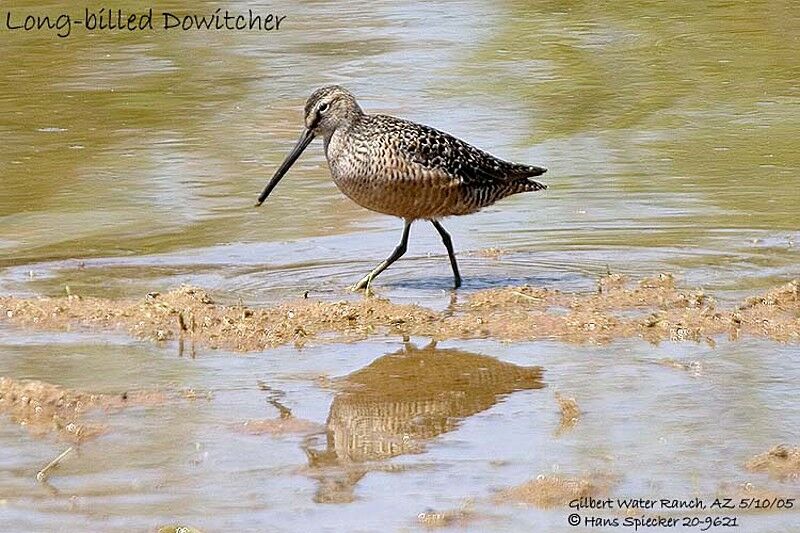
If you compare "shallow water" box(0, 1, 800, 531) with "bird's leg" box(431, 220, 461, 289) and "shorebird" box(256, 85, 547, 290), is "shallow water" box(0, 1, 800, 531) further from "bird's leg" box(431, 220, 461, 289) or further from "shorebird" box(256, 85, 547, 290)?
"shorebird" box(256, 85, 547, 290)

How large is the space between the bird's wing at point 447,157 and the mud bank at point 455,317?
796mm

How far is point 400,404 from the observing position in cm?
567

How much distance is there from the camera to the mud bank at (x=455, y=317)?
6484 millimetres

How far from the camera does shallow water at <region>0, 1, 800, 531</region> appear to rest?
492 centimetres

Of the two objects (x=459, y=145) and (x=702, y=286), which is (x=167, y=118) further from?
(x=702, y=286)

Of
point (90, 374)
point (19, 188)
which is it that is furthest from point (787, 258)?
point (19, 188)

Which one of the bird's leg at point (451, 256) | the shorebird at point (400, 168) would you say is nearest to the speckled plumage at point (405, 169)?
the shorebird at point (400, 168)

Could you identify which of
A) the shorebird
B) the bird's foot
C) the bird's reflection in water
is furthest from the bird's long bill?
the bird's reflection in water

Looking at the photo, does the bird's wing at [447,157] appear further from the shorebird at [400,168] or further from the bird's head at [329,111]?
the bird's head at [329,111]

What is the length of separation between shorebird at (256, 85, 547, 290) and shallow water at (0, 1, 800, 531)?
0.31 m

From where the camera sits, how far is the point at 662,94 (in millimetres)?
11750

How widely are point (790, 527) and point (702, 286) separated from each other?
9.75 feet

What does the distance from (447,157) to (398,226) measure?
1049 millimetres

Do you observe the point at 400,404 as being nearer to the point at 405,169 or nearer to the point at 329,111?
the point at 405,169
